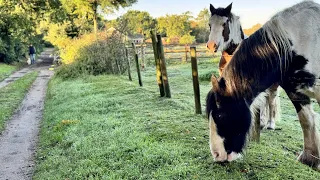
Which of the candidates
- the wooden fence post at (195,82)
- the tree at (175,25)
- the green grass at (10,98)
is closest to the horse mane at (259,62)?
the wooden fence post at (195,82)

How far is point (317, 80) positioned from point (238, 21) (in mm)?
2558

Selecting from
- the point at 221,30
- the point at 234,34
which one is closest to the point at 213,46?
the point at 221,30

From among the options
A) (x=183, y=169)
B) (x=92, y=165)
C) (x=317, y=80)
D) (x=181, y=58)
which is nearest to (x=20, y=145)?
(x=92, y=165)

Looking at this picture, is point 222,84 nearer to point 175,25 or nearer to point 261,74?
point 261,74

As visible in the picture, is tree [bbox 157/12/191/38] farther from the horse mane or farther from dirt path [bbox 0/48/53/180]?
the horse mane

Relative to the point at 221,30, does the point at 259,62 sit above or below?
below

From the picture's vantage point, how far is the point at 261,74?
11.8 ft

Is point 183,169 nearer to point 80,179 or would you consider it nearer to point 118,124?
point 80,179

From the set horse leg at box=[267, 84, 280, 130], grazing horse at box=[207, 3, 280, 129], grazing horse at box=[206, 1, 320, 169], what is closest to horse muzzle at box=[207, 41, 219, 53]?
grazing horse at box=[207, 3, 280, 129]

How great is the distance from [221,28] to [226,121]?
2.53 meters

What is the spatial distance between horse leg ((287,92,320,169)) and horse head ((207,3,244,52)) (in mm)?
2184

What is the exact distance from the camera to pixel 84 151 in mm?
5254

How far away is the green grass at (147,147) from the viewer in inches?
149

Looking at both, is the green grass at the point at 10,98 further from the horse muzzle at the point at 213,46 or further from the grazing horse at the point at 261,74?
the grazing horse at the point at 261,74
